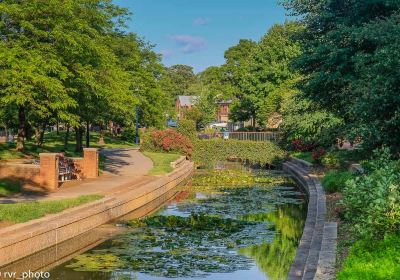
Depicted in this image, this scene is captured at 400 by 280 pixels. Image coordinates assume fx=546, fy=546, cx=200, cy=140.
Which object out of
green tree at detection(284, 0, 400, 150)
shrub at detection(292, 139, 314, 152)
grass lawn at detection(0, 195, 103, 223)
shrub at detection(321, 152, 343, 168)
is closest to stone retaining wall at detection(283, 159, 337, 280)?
green tree at detection(284, 0, 400, 150)

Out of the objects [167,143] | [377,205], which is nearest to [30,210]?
[377,205]

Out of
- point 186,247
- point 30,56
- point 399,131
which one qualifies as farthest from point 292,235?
point 30,56

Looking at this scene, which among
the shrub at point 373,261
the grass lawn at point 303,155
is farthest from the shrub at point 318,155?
the shrub at point 373,261

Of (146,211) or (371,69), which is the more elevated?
(371,69)

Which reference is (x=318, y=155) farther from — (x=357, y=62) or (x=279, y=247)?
(x=279, y=247)

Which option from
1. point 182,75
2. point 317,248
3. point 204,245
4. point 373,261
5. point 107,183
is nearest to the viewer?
point 373,261

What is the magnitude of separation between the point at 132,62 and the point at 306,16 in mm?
24777

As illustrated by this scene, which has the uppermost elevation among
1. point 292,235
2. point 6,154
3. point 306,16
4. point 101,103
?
point 306,16

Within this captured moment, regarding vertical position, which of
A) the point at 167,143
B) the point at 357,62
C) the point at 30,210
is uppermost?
the point at 357,62

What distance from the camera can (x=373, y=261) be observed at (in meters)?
8.38

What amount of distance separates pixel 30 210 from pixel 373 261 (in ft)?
31.0

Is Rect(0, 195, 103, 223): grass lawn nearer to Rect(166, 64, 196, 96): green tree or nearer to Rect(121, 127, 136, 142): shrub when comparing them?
Rect(121, 127, 136, 142): shrub

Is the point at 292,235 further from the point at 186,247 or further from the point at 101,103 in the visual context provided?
the point at 101,103

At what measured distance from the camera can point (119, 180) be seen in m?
25.5
